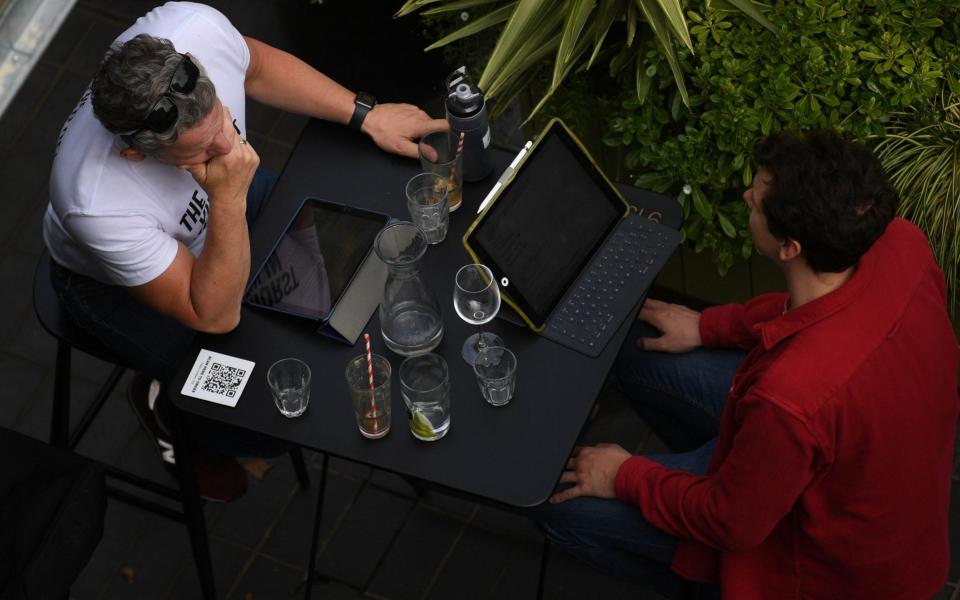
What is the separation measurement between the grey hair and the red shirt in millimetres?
1232

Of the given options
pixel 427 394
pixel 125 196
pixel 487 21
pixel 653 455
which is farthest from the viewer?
pixel 487 21

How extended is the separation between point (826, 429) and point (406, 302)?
907mm

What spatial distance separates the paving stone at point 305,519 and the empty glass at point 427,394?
1.19m

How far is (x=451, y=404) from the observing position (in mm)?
2441

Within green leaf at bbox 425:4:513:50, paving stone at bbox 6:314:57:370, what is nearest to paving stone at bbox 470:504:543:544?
green leaf at bbox 425:4:513:50

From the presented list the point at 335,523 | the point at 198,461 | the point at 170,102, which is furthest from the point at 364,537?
the point at 170,102

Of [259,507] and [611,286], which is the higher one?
[611,286]

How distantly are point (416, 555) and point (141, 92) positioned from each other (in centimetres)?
168

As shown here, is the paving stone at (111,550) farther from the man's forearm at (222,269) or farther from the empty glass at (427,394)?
the empty glass at (427,394)

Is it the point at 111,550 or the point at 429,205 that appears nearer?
the point at 429,205

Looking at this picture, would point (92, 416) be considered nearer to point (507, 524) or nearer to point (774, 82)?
point (507, 524)

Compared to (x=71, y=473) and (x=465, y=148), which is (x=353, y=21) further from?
(x=71, y=473)

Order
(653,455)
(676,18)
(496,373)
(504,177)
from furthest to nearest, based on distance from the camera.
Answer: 1. (676,18)
2. (653,455)
3. (504,177)
4. (496,373)

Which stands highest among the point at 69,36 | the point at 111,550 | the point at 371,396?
the point at 371,396
